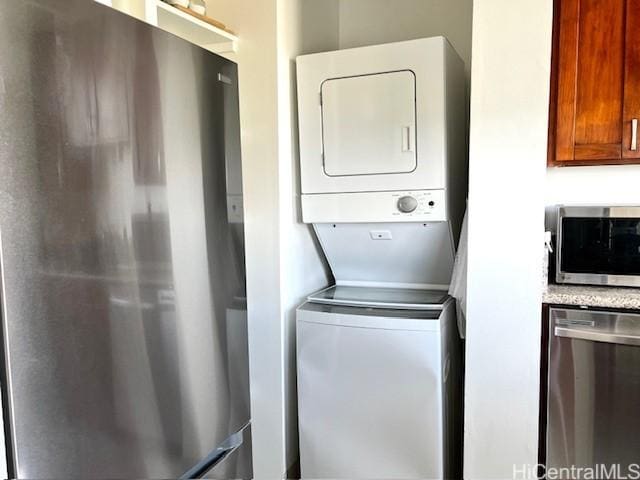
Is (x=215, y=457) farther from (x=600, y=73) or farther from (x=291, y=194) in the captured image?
(x=600, y=73)

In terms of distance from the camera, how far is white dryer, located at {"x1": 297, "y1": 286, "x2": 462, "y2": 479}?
1853mm

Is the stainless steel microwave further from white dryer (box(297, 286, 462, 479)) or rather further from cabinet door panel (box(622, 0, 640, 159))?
white dryer (box(297, 286, 462, 479))

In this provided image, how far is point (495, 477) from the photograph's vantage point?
5.97ft

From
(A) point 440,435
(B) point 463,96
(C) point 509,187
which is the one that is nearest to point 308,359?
(A) point 440,435

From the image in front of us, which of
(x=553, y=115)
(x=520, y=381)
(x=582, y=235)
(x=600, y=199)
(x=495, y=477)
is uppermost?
(x=553, y=115)

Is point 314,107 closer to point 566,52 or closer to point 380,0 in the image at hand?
point 380,0

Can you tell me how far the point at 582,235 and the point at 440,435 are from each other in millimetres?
984

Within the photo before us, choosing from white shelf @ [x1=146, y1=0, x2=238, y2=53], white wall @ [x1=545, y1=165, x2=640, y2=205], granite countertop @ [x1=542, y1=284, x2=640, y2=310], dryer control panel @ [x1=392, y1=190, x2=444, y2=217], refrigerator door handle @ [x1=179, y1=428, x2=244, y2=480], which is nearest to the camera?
refrigerator door handle @ [x1=179, y1=428, x2=244, y2=480]

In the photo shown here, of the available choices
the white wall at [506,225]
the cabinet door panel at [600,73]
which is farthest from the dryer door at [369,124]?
the cabinet door panel at [600,73]

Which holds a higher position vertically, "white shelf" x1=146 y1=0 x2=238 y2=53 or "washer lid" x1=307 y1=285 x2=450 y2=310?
"white shelf" x1=146 y1=0 x2=238 y2=53

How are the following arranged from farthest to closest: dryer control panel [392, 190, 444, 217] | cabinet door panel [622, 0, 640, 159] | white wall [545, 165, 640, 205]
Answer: white wall [545, 165, 640, 205] < dryer control panel [392, 190, 444, 217] < cabinet door panel [622, 0, 640, 159]

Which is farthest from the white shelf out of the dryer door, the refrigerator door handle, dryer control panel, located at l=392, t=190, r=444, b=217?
the refrigerator door handle

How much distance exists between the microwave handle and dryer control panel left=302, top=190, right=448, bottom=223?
602 mm

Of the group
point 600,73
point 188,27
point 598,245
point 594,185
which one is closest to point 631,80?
point 600,73
